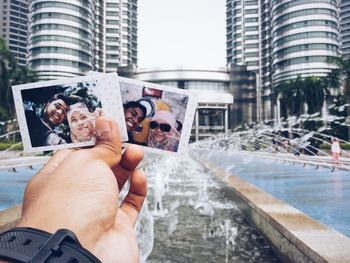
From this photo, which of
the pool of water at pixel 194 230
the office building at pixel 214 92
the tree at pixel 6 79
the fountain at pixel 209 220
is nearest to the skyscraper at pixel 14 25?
the office building at pixel 214 92

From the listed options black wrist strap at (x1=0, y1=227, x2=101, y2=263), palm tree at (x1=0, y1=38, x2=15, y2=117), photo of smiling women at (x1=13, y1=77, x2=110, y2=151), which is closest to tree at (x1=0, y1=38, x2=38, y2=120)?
palm tree at (x1=0, y1=38, x2=15, y2=117)

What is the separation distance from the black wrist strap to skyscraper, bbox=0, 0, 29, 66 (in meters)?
126

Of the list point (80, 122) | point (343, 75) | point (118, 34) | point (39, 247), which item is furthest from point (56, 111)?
point (118, 34)

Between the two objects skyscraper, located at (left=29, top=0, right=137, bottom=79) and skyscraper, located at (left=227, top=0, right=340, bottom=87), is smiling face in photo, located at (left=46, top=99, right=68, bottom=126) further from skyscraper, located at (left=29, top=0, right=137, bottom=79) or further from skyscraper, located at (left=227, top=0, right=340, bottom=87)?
skyscraper, located at (left=29, top=0, right=137, bottom=79)

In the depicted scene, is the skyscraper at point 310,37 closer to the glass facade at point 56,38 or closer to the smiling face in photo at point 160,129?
the glass facade at point 56,38

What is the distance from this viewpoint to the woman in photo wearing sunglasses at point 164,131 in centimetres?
253

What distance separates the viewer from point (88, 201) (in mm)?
1456

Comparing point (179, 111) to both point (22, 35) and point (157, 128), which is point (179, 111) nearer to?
point (157, 128)

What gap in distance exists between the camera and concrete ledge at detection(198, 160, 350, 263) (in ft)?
9.23

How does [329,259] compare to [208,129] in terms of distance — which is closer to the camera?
[329,259]

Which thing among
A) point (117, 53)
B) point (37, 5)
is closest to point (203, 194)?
point (37, 5)

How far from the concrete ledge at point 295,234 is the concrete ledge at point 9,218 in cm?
300

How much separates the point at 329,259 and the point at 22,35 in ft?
434

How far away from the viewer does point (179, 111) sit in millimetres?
2531
